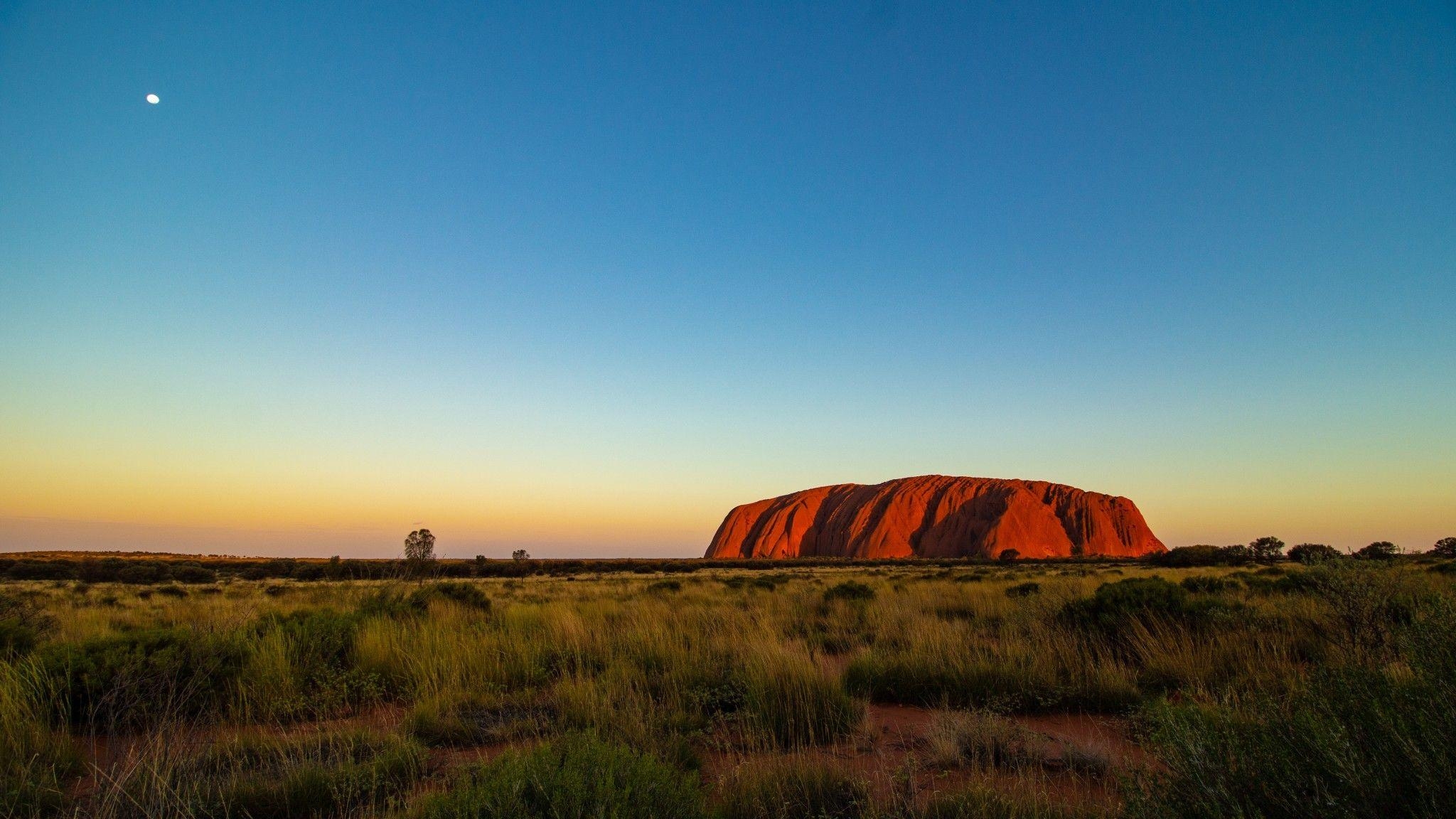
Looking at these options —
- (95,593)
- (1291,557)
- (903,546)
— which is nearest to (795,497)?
(903,546)

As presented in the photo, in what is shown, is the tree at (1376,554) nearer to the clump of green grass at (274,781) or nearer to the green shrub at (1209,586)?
the green shrub at (1209,586)

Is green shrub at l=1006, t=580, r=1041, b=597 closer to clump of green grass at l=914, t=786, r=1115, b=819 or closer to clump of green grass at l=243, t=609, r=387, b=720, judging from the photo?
clump of green grass at l=914, t=786, r=1115, b=819

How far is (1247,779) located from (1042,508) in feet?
281

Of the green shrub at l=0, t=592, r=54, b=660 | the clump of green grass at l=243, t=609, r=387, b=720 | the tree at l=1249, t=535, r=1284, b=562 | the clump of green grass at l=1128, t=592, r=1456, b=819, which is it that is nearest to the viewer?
the clump of green grass at l=1128, t=592, r=1456, b=819

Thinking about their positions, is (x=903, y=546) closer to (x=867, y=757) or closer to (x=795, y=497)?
(x=795, y=497)

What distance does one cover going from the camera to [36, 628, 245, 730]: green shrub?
18.1 feet

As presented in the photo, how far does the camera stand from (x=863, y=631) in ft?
34.3

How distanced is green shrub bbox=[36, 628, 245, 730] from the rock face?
A: 238 ft

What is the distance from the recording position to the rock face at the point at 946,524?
249ft

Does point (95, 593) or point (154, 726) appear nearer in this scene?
point (154, 726)

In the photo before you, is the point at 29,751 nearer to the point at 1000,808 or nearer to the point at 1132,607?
the point at 1000,808

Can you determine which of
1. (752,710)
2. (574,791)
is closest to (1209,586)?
(752,710)

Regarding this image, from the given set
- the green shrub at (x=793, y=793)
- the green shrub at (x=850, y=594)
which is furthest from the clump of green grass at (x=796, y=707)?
the green shrub at (x=850, y=594)

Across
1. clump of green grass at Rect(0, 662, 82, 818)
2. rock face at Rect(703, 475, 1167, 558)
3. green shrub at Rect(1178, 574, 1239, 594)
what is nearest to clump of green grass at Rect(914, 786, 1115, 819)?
clump of green grass at Rect(0, 662, 82, 818)
